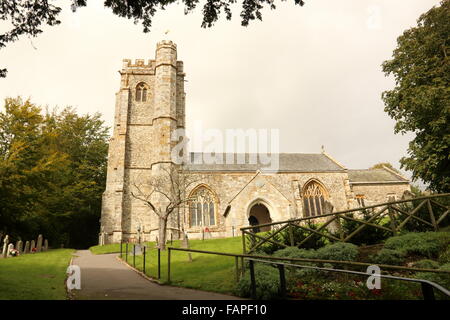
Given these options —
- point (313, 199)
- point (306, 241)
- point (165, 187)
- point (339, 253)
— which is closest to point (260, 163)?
point (313, 199)

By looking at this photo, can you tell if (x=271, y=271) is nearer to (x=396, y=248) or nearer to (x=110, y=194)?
(x=396, y=248)

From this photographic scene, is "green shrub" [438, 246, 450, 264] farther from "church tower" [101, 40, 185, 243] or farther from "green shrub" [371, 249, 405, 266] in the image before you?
"church tower" [101, 40, 185, 243]

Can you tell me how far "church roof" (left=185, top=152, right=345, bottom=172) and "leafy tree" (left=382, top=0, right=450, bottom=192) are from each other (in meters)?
13.3

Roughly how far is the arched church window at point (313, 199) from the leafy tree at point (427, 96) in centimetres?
1263

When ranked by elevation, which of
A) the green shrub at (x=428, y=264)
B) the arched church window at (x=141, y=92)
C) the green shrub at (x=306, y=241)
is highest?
the arched church window at (x=141, y=92)

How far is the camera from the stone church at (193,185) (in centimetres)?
2484

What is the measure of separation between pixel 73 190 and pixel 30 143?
12317 millimetres

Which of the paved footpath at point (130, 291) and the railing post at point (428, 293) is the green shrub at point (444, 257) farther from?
the railing post at point (428, 293)

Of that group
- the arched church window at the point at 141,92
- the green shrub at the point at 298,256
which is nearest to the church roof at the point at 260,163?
the arched church window at the point at 141,92

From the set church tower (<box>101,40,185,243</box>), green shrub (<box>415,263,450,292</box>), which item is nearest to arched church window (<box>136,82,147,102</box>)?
church tower (<box>101,40,185,243</box>)

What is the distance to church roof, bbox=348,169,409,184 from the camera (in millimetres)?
31375

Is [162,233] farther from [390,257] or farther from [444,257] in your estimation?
[444,257]

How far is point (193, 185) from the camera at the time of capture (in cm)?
2667

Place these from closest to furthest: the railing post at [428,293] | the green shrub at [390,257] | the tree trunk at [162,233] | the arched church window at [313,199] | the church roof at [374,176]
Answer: the railing post at [428,293] < the green shrub at [390,257] < the tree trunk at [162,233] < the arched church window at [313,199] < the church roof at [374,176]
